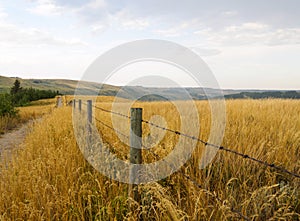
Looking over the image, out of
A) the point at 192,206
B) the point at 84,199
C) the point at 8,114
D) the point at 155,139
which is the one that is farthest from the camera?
the point at 8,114

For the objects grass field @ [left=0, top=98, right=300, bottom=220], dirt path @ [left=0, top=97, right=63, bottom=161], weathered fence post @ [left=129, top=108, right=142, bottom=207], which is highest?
weathered fence post @ [left=129, top=108, right=142, bottom=207]

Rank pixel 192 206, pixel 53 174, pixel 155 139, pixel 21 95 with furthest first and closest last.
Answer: pixel 21 95, pixel 155 139, pixel 53 174, pixel 192 206

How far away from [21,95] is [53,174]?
5078cm

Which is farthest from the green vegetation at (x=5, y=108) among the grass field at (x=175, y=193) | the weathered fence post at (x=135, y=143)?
the weathered fence post at (x=135, y=143)

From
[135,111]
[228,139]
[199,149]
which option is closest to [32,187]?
[135,111]

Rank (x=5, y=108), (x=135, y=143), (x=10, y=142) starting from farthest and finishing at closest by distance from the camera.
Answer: (x=5, y=108) → (x=10, y=142) → (x=135, y=143)

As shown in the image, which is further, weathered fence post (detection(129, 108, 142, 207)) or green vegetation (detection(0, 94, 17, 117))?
green vegetation (detection(0, 94, 17, 117))

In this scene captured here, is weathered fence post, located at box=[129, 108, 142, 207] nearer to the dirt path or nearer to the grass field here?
the grass field

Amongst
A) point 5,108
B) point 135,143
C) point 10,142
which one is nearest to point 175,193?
point 135,143

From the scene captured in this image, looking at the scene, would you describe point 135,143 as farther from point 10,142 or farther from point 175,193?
point 10,142

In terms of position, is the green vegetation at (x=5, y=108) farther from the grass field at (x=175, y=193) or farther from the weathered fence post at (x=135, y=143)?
the weathered fence post at (x=135, y=143)

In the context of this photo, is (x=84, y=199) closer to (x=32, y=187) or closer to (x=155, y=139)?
(x=32, y=187)

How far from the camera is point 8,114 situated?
14180 millimetres

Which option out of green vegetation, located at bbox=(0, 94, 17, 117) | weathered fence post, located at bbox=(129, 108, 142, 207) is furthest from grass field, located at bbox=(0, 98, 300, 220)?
green vegetation, located at bbox=(0, 94, 17, 117)
